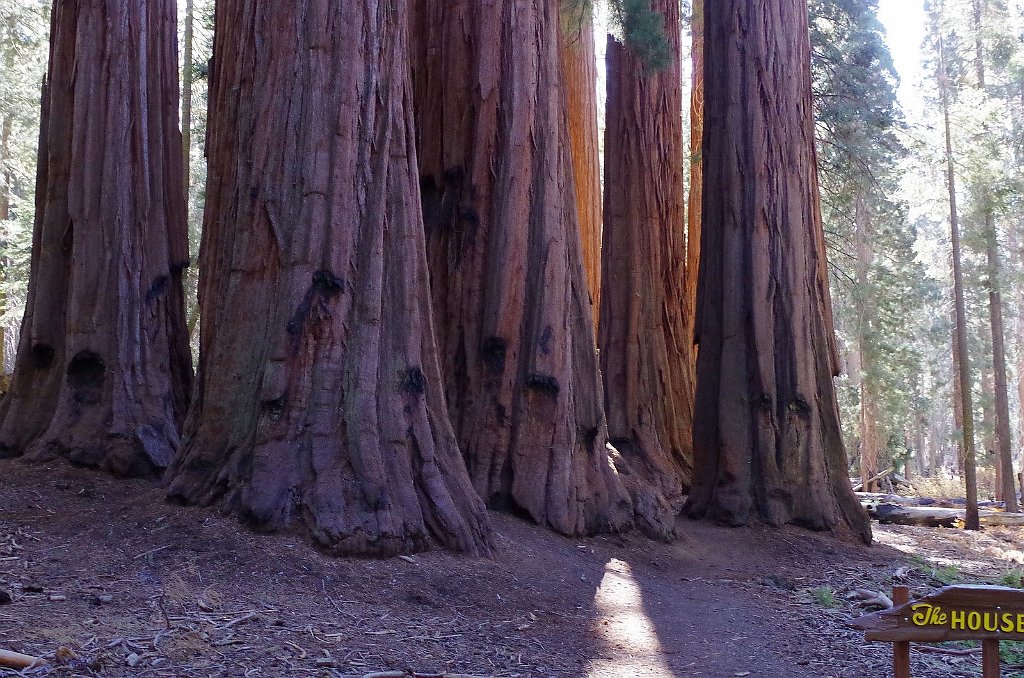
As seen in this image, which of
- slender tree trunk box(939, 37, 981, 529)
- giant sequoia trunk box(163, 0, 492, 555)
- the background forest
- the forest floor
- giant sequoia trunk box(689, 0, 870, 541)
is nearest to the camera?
the forest floor

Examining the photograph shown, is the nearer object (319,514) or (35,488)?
(319,514)

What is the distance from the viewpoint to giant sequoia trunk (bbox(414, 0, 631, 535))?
26.0 ft

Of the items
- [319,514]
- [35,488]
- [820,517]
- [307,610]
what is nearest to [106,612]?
[307,610]

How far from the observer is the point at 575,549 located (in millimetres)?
7453

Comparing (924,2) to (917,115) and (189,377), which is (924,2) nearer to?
(917,115)

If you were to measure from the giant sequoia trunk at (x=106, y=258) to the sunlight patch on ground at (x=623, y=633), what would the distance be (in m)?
3.60

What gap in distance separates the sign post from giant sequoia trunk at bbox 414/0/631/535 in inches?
168

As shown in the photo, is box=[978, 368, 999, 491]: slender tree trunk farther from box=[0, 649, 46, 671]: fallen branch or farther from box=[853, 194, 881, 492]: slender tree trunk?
box=[0, 649, 46, 671]: fallen branch

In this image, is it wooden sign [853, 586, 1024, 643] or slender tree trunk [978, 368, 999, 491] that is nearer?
wooden sign [853, 586, 1024, 643]

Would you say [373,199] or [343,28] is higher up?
[343,28]

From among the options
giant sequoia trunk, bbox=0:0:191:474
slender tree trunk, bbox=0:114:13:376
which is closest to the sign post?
giant sequoia trunk, bbox=0:0:191:474

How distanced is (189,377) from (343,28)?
142 inches

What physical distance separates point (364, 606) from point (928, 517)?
34.0ft

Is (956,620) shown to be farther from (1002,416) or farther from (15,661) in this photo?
(1002,416)
